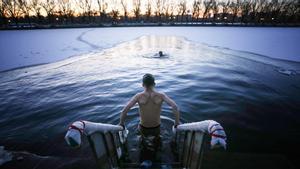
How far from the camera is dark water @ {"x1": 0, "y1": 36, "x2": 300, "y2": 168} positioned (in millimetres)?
4242

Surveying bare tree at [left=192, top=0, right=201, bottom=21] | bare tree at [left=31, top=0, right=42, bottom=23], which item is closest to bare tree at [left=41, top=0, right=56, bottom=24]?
bare tree at [left=31, top=0, right=42, bottom=23]

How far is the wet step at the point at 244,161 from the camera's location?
334 centimetres

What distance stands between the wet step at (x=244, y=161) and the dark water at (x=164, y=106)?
203 mm

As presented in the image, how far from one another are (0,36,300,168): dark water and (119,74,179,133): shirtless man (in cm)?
125

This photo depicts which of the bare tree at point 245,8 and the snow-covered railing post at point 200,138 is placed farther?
the bare tree at point 245,8

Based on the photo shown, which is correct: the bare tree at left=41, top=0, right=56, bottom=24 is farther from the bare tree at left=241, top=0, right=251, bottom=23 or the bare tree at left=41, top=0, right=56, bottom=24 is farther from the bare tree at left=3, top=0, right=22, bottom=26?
the bare tree at left=241, top=0, right=251, bottom=23

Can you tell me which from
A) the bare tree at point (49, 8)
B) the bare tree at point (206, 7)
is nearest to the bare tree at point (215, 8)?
the bare tree at point (206, 7)

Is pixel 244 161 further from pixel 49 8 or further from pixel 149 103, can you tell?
pixel 49 8

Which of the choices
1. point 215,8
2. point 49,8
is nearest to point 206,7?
point 215,8

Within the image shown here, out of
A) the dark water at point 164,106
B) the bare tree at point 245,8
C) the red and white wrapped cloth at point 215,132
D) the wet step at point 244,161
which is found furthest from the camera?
the bare tree at point 245,8

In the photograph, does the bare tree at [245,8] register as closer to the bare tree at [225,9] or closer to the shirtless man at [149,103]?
the bare tree at [225,9]

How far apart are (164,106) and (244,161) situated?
284 centimetres

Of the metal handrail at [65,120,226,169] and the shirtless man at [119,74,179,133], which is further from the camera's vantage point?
the shirtless man at [119,74,179,133]

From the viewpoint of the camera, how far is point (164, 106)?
19.1 ft
